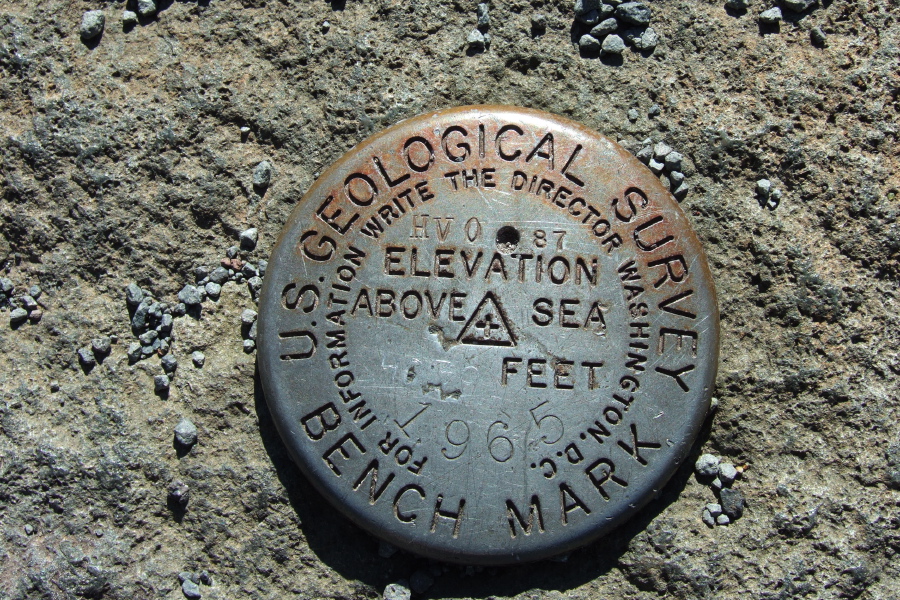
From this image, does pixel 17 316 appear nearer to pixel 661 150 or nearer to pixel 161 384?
pixel 161 384

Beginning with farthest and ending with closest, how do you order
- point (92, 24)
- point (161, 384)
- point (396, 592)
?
point (92, 24)
point (161, 384)
point (396, 592)

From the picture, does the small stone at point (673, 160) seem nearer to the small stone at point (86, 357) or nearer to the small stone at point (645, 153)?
the small stone at point (645, 153)

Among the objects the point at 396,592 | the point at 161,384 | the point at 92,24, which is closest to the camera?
the point at 396,592

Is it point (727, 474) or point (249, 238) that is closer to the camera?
point (727, 474)

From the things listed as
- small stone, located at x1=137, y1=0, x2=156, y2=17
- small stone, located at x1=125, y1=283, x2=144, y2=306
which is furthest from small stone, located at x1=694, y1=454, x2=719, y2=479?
small stone, located at x1=137, y1=0, x2=156, y2=17

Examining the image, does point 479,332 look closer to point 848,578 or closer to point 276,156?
point 276,156

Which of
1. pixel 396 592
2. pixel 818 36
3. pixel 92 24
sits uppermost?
pixel 818 36

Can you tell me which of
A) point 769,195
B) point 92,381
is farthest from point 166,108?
point 769,195

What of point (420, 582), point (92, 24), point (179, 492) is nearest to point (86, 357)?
point (179, 492)
